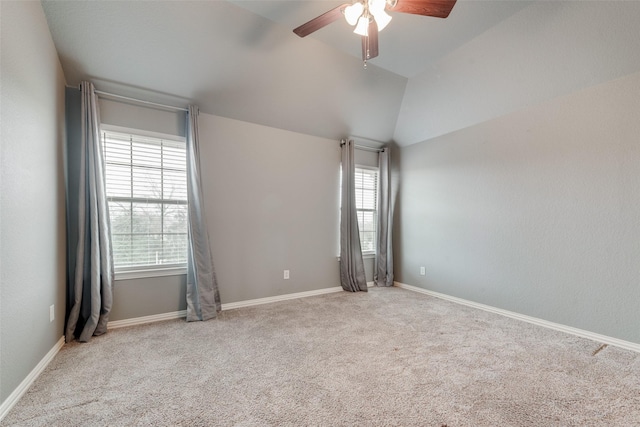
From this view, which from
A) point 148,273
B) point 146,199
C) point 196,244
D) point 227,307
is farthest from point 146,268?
point 227,307

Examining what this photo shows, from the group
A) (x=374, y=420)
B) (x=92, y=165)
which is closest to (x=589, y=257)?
(x=374, y=420)

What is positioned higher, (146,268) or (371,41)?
(371,41)

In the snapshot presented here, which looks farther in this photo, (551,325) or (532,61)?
(551,325)

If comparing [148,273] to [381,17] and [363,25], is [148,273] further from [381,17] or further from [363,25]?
[381,17]

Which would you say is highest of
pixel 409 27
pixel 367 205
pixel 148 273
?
pixel 409 27

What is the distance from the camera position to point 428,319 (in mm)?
3062

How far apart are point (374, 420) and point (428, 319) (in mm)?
1797

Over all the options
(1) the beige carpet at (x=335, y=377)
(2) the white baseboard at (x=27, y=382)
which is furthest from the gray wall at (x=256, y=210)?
(2) the white baseboard at (x=27, y=382)

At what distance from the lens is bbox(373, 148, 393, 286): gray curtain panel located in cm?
451

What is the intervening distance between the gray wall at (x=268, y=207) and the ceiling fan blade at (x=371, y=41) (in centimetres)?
188

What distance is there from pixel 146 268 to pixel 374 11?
3.06 metres

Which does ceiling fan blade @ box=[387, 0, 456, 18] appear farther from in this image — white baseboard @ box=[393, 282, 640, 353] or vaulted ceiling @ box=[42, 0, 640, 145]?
white baseboard @ box=[393, 282, 640, 353]

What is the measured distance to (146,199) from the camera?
9.84 ft

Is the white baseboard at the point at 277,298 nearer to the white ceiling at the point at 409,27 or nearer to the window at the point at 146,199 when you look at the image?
the window at the point at 146,199
